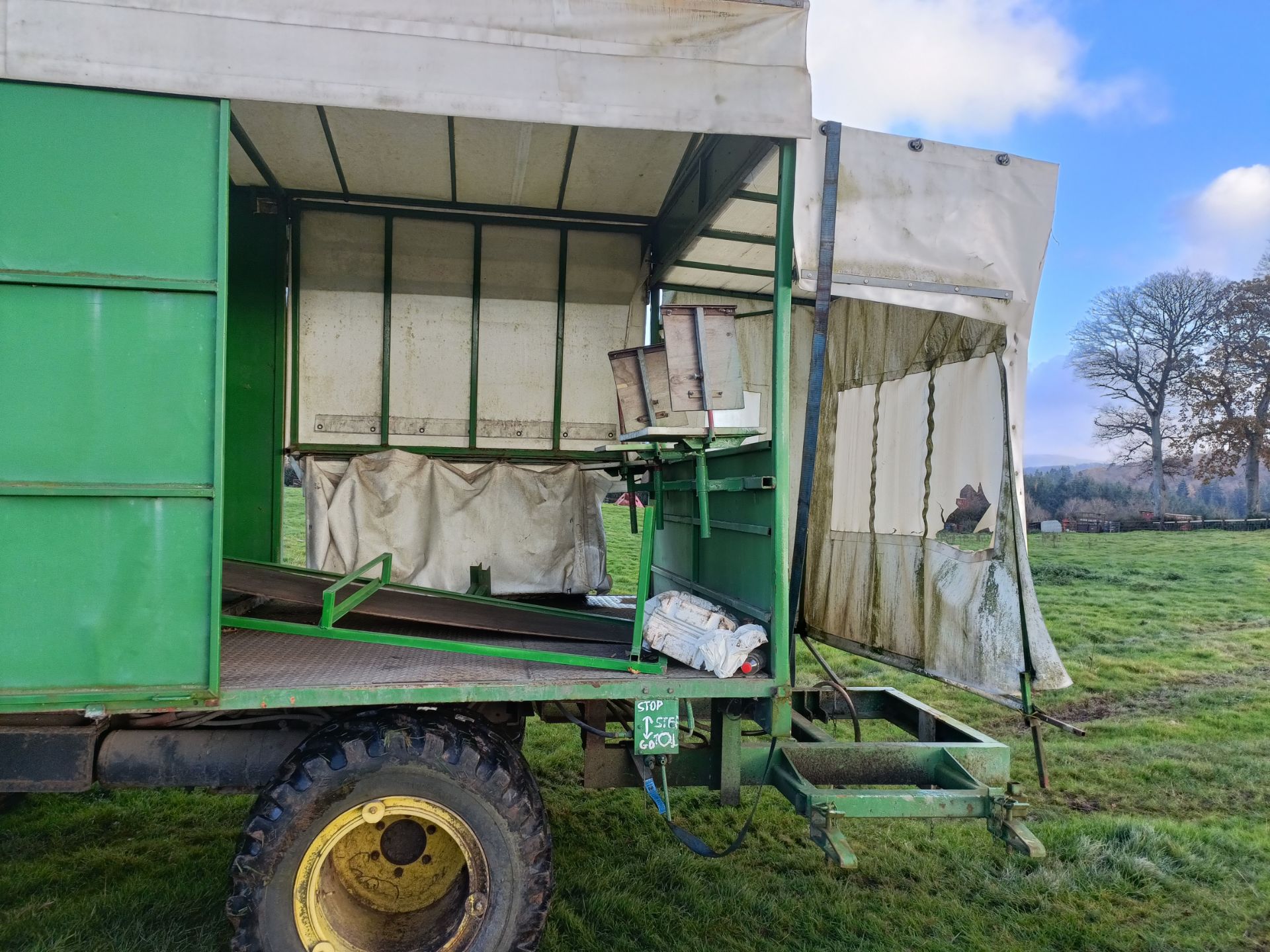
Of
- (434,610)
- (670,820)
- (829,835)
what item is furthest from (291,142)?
(829,835)

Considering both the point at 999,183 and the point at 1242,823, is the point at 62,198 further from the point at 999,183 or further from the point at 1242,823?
the point at 1242,823

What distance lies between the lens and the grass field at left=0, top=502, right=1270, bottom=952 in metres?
3.86

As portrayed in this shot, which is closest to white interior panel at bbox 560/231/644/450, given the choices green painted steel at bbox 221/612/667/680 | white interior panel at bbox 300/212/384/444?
white interior panel at bbox 300/212/384/444

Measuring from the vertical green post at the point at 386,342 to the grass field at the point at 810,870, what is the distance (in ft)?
8.86

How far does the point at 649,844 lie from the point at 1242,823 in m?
4.18

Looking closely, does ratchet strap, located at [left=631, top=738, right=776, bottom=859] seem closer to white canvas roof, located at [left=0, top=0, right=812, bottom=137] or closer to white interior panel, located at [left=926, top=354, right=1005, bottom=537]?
white interior panel, located at [left=926, top=354, right=1005, bottom=537]

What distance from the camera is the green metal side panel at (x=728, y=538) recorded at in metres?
3.70

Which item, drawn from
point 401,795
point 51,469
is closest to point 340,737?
point 401,795

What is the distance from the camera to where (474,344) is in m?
5.93

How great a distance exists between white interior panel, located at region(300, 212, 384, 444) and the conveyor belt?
1271 mm

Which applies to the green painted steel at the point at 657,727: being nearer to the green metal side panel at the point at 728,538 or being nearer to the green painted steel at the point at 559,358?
the green metal side panel at the point at 728,538

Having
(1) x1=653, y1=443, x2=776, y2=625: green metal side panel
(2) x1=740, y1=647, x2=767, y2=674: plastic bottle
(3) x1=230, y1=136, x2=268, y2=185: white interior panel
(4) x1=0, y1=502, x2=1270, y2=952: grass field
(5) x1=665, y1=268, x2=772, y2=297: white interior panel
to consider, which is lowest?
(4) x1=0, y1=502, x2=1270, y2=952: grass field

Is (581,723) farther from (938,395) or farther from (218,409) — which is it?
(938,395)

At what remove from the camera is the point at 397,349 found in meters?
5.82
